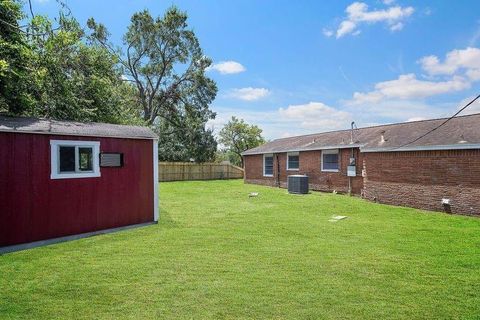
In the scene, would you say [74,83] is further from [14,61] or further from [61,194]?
[61,194]

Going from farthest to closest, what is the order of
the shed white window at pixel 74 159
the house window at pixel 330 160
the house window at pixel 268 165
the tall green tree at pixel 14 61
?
1. the house window at pixel 268 165
2. the house window at pixel 330 160
3. the tall green tree at pixel 14 61
4. the shed white window at pixel 74 159

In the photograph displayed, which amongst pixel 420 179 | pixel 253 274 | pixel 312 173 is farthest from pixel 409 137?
pixel 253 274

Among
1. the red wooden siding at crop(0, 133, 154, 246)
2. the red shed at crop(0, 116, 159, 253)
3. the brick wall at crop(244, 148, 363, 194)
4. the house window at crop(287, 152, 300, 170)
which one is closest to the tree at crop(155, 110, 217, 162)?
the brick wall at crop(244, 148, 363, 194)

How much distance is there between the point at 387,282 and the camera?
4770mm

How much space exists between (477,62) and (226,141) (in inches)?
1410

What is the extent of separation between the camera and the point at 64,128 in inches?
301

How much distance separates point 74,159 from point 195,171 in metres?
24.6

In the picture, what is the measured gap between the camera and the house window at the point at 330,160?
1905cm

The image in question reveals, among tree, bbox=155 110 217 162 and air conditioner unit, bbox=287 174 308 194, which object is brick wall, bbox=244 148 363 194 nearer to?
air conditioner unit, bbox=287 174 308 194

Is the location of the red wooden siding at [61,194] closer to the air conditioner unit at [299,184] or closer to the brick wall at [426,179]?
the brick wall at [426,179]

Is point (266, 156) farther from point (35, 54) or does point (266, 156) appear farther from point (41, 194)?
point (41, 194)

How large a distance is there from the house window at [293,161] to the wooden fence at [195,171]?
12.3m

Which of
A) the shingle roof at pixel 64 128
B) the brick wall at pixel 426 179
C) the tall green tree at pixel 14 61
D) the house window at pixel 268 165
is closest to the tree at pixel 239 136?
the house window at pixel 268 165

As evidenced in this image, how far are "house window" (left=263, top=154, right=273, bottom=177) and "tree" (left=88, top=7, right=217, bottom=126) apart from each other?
13.5m
